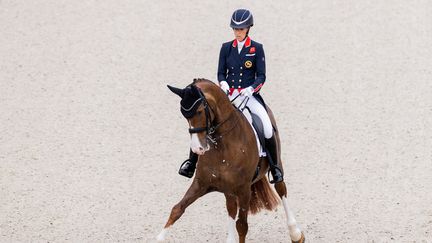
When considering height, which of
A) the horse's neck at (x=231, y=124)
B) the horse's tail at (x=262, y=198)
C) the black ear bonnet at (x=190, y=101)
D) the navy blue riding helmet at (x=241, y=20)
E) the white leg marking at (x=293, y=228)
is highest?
the navy blue riding helmet at (x=241, y=20)

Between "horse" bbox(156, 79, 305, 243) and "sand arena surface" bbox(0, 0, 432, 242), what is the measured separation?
1.71 metres

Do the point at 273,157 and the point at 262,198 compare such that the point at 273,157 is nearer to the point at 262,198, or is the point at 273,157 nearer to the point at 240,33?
the point at 262,198

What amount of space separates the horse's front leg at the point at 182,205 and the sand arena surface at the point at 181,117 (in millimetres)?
1952

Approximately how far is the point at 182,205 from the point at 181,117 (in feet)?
19.5

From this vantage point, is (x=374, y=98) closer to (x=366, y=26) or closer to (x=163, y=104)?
(x=366, y=26)

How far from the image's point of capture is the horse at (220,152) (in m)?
9.26

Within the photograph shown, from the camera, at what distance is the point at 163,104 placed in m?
16.2

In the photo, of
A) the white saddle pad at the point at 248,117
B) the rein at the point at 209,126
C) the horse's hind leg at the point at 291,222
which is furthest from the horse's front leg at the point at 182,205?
the horse's hind leg at the point at 291,222

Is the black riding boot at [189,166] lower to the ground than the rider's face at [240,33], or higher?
lower

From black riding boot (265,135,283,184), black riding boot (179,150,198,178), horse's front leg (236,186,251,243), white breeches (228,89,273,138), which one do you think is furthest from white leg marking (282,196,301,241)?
black riding boot (179,150,198,178)

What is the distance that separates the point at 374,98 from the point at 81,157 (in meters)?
5.86

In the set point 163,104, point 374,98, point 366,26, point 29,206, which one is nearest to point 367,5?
point 366,26

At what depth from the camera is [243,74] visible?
424 inches

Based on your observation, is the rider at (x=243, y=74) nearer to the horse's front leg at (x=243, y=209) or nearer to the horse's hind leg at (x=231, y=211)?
the horse's hind leg at (x=231, y=211)
